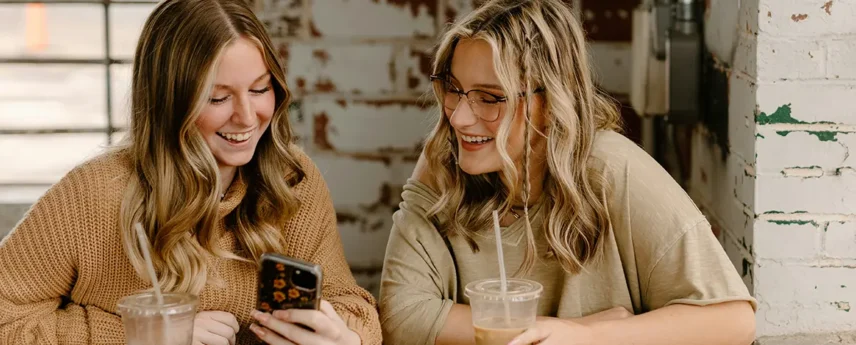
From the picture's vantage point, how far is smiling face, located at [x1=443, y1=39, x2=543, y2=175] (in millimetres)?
1740

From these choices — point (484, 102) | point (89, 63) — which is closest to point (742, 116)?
point (484, 102)

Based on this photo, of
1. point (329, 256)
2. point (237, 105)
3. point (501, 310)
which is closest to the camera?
point (501, 310)

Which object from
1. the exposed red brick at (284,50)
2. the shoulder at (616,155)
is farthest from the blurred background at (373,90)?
the shoulder at (616,155)

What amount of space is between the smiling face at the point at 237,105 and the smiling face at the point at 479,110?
1.08 ft

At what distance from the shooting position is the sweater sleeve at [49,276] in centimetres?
172

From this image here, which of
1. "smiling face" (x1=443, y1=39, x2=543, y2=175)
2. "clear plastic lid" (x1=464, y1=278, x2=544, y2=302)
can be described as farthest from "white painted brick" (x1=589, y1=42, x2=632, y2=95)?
"clear plastic lid" (x1=464, y1=278, x2=544, y2=302)

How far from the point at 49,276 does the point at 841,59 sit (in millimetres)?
1479

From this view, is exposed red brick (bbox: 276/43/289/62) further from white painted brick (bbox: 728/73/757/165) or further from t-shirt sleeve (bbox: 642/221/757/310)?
t-shirt sleeve (bbox: 642/221/757/310)

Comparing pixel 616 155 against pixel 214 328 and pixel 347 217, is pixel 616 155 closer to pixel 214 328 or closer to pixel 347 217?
pixel 214 328

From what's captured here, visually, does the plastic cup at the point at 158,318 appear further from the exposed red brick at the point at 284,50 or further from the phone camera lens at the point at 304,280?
the exposed red brick at the point at 284,50

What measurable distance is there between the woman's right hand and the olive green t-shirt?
281 mm

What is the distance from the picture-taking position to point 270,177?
1.90 m

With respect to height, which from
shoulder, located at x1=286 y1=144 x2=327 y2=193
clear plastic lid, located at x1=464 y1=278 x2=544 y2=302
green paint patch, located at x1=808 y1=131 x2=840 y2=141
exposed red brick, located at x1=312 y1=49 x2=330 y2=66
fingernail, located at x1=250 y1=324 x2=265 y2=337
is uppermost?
exposed red brick, located at x1=312 y1=49 x2=330 y2=66

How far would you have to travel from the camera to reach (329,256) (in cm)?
192
